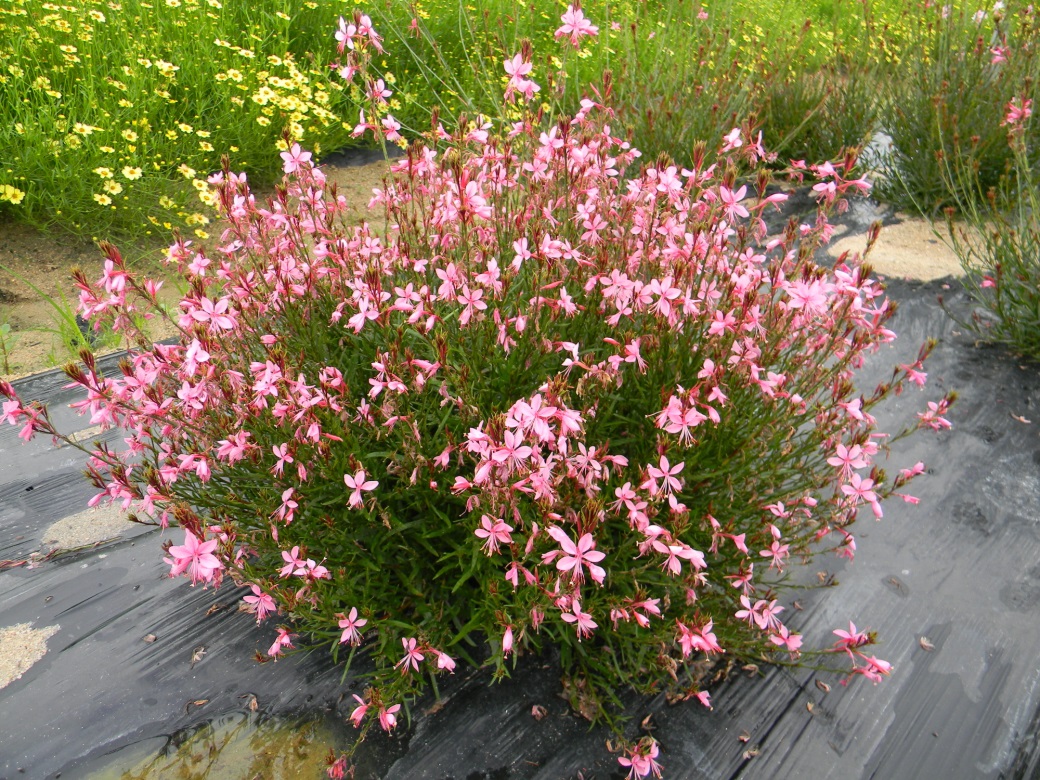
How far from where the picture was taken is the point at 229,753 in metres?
1.93

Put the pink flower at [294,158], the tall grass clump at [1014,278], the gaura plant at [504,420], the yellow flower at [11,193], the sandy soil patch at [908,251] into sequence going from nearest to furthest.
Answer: the gaura plant at [504,420], the pink flower at [294,158], the tall grass clump at [1014,278], the yellow flower at [11,193], the sandy soil patch at [908,251]

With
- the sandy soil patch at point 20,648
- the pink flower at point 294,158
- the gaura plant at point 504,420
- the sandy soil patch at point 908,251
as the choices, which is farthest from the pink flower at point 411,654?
the sandy soil patch at point 908,251

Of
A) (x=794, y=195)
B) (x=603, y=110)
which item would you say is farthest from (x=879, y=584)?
(x=794, y=195)

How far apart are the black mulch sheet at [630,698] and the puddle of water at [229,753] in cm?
4

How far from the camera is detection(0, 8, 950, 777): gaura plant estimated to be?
1752 millimetres

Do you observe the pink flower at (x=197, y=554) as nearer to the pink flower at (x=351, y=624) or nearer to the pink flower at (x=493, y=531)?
the pink flower at (x=351, y=624)

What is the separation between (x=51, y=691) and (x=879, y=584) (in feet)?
8.16

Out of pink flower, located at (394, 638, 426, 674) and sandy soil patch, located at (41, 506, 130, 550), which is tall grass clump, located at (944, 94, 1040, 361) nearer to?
pink flower, located at (394, 638, 426, 674)

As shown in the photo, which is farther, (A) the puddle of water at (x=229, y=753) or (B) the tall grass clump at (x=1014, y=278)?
(B) the tall grass clump at (x=1014, y=278)

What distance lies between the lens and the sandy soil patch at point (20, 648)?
2148 mm

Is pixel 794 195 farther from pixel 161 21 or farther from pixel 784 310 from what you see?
pixel 161 21

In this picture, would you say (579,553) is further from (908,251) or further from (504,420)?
(908,251)

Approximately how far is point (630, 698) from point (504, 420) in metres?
0.98

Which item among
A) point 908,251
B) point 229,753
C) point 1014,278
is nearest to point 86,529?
→ point 229,753
